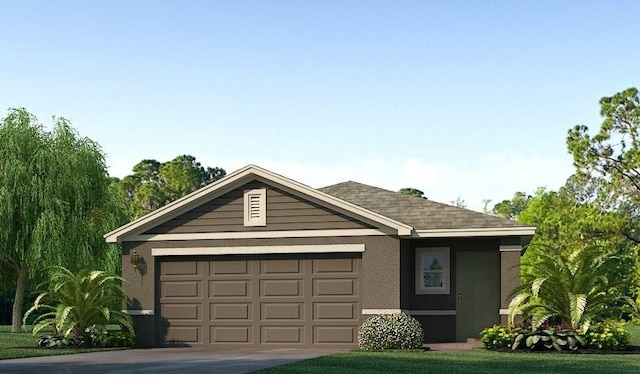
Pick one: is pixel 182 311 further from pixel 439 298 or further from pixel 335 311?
pixel 439 298

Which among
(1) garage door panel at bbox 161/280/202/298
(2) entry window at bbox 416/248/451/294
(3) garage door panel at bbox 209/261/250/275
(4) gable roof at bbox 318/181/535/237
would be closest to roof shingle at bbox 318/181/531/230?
(4) gable roof at bbox 318/181/535/237

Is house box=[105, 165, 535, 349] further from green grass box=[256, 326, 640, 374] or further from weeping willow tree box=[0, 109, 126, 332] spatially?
weeping willow tree box=[0, 109, 126, 332]

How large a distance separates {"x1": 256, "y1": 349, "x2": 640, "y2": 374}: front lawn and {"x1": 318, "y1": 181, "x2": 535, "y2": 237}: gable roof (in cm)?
332

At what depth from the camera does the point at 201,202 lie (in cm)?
2364

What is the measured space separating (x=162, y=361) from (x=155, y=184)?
55330mm

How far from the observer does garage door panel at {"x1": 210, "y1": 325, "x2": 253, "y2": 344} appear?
23.4m

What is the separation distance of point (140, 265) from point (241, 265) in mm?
2509

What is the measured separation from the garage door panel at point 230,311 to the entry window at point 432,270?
4250 millimetres

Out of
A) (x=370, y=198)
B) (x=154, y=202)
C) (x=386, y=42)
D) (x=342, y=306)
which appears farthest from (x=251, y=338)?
(x=154, y=202)

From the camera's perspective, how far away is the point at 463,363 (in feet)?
58.3

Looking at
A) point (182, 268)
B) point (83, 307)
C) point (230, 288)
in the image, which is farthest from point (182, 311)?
point (83, 307)

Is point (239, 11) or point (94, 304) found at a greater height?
point (239, 11)

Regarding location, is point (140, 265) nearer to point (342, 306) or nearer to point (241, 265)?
point (241, 265)

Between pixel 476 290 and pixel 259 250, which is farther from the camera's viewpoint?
pixel 476 290
